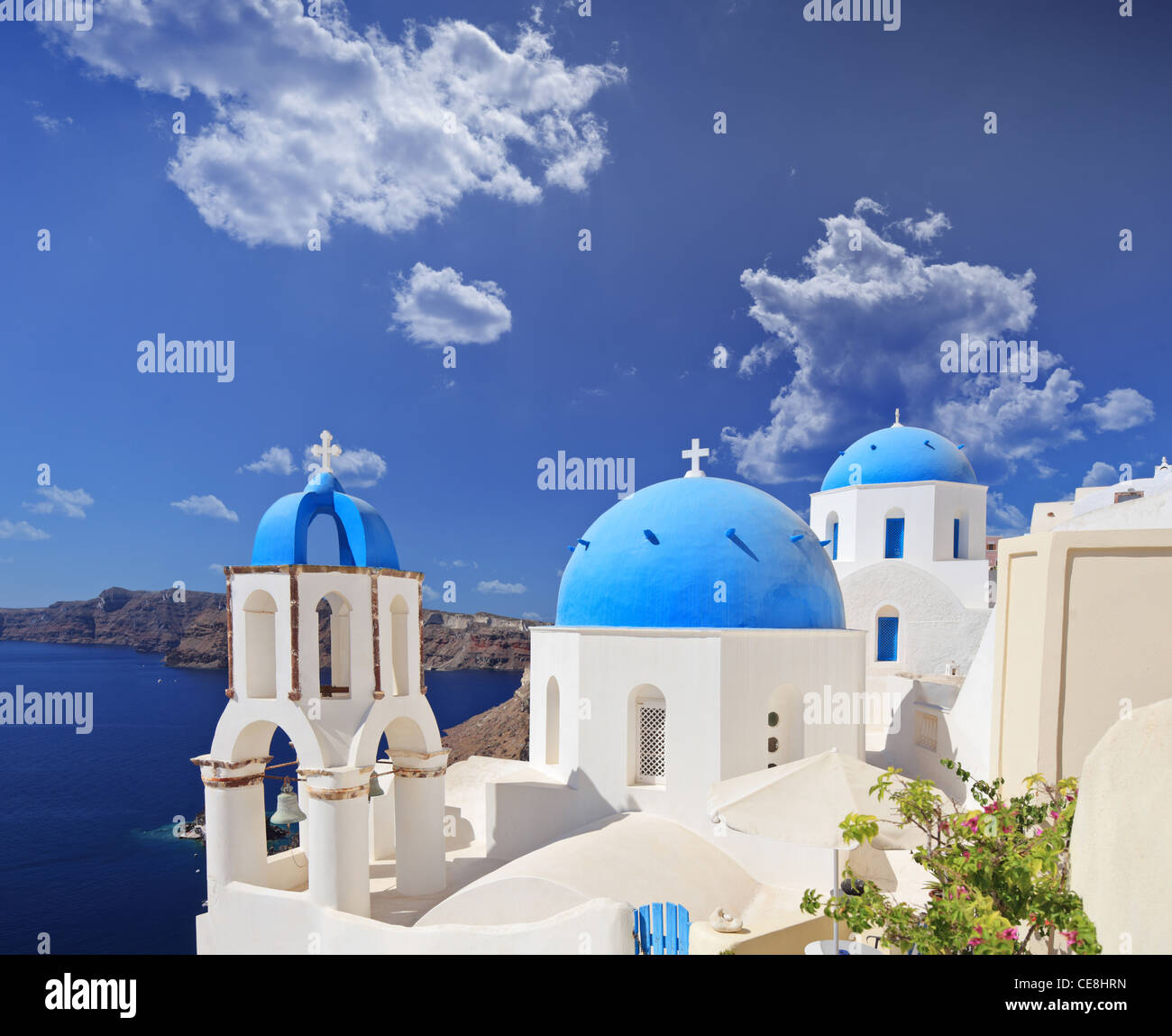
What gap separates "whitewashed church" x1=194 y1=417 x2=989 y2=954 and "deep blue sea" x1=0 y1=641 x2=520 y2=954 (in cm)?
2082

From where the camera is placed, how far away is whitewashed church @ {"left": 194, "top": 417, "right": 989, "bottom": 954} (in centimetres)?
908

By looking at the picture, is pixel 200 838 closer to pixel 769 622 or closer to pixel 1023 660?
pixel 769 622

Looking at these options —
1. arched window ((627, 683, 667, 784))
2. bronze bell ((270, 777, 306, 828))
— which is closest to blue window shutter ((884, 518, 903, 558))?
arched window ((627, 683, 667, 784))

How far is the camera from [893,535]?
68.8ft

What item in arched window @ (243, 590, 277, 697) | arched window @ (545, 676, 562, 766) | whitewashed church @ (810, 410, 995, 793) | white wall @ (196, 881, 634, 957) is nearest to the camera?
white wall @ (196, 881, 634, 957)

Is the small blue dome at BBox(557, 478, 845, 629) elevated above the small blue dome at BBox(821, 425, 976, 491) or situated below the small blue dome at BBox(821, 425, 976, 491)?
below

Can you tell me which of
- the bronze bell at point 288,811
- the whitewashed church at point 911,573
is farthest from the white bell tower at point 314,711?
the whitewashed church at point 911,573

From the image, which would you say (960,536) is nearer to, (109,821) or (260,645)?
(260,645)

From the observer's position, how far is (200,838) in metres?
39.2

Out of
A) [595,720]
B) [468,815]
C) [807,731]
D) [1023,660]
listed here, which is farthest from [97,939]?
[1023,660]

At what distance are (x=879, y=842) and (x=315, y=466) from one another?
9.02 meters

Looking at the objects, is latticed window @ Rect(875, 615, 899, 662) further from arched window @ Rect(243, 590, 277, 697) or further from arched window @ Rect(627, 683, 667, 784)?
arched window @ Rect(243, 590, 277, 697)

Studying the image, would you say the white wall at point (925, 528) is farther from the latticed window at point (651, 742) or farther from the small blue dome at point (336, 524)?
the small blue dome at point (336, 524)
